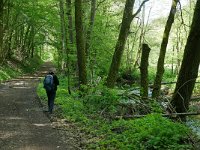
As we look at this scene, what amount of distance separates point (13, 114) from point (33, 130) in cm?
302

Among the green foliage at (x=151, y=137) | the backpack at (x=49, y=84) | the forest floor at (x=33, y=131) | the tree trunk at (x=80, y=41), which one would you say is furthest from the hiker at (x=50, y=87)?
the green foliage at (x=151, y=137)

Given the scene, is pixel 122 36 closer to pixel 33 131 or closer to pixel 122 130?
pixel 122 130

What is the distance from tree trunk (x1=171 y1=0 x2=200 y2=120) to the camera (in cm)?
1036

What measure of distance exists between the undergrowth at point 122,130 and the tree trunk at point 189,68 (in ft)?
5.39

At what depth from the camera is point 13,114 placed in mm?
13469

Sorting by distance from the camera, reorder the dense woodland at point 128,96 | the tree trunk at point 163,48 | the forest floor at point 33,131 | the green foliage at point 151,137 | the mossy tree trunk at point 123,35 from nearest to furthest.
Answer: the green foliage at point 151,137 < the dense woodland at point 128,96 < the forest floor at point 33,131 < the mossy tree trunk at point 123,35 < the tree trunk at point 163,48

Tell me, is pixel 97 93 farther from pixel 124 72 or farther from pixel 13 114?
pixel 124 72

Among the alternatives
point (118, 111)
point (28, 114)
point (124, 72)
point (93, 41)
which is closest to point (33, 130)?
point (28, 114)

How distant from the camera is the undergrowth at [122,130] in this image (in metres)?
8.30

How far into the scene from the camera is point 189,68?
419 inches

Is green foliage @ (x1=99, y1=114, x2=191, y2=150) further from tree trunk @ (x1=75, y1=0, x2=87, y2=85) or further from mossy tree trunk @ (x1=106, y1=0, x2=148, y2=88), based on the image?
tree trunk @ (x1=75, y1=0, x2=87, y2=85)

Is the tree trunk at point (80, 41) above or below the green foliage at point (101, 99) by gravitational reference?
above

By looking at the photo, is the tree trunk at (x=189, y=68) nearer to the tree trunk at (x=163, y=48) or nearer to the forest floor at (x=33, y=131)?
the forest floor at (x=33, y=131)

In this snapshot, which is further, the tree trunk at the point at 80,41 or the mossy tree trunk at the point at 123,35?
the tree trunk at the point at 80,41
